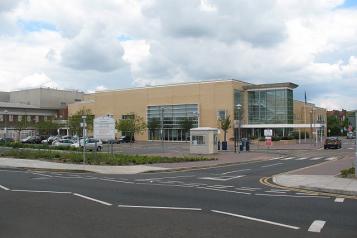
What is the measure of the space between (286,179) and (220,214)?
948cm

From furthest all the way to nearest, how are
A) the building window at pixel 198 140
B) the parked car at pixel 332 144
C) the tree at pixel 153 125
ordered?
1. the tree at pixel 153 125
2. the parked car at pixel 332 144
3. the building window at pixel 198 140

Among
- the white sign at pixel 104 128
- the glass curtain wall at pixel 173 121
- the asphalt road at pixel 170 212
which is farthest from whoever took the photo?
the glass curtain wall at pixel 173 121

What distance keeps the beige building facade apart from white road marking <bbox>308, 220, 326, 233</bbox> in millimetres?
78387

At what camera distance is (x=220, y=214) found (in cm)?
1096

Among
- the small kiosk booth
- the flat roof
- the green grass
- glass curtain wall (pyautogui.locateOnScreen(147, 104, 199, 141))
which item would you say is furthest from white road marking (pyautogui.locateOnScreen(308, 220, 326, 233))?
the flat roof

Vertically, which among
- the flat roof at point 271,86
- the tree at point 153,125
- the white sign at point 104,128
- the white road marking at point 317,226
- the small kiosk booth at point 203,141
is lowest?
the white road marking at point 317,226

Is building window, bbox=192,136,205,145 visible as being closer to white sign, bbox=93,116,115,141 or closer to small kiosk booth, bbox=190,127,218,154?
small kiosk booth, bbox=190,127,218,154

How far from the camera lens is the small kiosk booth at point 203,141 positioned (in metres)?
44.6

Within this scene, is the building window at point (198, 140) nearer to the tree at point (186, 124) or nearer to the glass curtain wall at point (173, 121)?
the tree at point (186, 124)

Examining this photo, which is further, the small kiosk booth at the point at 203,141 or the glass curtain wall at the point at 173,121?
the glass curtain wall at the point at 173,121

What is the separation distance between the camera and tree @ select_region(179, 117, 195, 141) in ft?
307

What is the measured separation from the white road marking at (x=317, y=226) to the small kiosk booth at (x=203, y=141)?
3443 cm

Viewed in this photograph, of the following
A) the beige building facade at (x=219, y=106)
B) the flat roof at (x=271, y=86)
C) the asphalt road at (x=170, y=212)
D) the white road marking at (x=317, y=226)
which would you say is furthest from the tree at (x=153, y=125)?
the white road marking at (x=317, y=226)

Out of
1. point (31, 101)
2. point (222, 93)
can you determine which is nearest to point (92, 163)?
point (222, 93)
